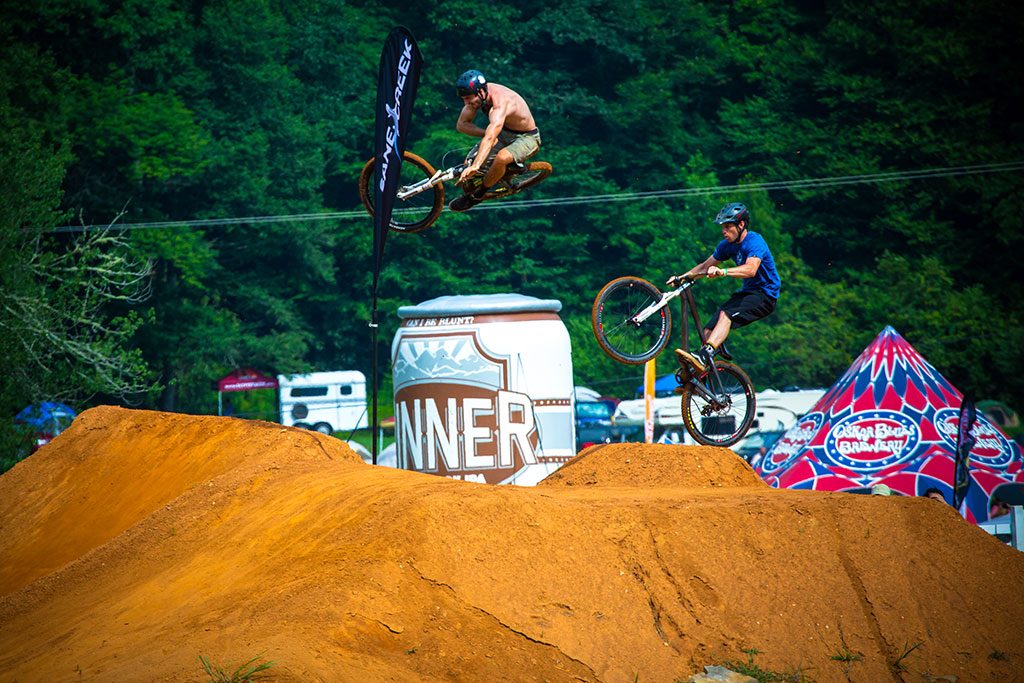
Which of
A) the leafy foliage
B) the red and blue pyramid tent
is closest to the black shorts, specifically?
the red and blue pyramid tent

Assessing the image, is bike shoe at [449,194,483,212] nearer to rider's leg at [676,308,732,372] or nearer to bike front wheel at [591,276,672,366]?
bike front wheel at [591,276,672,366]

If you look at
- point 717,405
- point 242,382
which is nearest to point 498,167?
point 717,405

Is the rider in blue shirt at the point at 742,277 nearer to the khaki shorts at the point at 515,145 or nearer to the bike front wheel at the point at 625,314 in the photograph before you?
the bike front wheel at the point at 625,314

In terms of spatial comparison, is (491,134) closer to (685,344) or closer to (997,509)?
(685,344)

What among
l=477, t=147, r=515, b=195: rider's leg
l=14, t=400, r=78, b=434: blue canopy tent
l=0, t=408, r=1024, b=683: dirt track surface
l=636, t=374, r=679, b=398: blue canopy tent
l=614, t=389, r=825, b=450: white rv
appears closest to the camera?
l=0, t=408, r=1024, b=683: dirt track surface

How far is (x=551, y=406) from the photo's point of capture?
22.1 meters

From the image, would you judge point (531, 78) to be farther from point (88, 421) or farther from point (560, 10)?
point (88, 421)

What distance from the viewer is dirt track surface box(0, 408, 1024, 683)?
33.3ft

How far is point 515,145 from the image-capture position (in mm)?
14281

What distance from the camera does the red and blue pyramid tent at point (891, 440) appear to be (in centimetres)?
2073

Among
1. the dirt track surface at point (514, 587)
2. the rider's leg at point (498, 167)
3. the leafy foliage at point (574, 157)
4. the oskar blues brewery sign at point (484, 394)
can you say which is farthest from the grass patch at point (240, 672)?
the leafy foliage at point (574, 157)

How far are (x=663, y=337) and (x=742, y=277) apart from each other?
1137mm

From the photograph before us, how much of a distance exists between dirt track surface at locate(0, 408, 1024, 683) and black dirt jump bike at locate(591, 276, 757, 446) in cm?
102

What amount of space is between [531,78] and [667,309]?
45.7m
